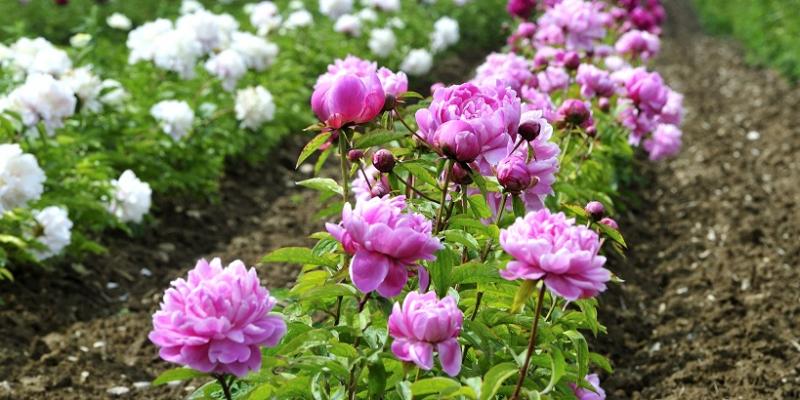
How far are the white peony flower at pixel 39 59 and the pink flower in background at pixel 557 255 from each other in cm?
312

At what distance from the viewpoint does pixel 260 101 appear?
509cm

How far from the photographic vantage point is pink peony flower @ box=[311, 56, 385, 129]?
1.70m

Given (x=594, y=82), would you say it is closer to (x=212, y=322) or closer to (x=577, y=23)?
(x=577, y=23)

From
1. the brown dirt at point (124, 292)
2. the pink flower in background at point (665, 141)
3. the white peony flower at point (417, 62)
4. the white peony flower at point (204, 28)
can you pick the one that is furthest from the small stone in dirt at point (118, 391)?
the white peony flower at point (417, 62)

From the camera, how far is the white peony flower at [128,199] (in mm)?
4020

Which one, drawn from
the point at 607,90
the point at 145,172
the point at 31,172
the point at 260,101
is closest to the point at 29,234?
the point at 31,172

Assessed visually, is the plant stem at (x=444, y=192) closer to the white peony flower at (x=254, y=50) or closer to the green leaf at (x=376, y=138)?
the green leaf at (x=376, y=138)

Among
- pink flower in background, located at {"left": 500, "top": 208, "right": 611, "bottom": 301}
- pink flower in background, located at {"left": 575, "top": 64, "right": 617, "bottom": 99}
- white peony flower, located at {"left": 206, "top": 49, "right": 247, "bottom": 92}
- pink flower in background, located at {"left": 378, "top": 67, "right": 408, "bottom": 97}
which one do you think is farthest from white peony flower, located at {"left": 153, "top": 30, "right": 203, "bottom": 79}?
pink flower in background, located at {"left": 500, "top": 208, "right": 611, "bottom": 301}

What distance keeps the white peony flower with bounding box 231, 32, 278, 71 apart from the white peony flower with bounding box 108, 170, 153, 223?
67.1 inches

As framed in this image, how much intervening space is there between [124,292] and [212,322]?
9.23ft

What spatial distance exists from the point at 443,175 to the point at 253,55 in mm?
3894

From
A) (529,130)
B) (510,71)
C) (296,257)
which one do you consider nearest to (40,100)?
(510,71)

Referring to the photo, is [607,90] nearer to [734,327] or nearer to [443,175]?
[734,327]

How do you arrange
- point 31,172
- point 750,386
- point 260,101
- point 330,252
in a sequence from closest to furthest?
point 330,252 < point 750,386 < point 31,172 < point 260,101
